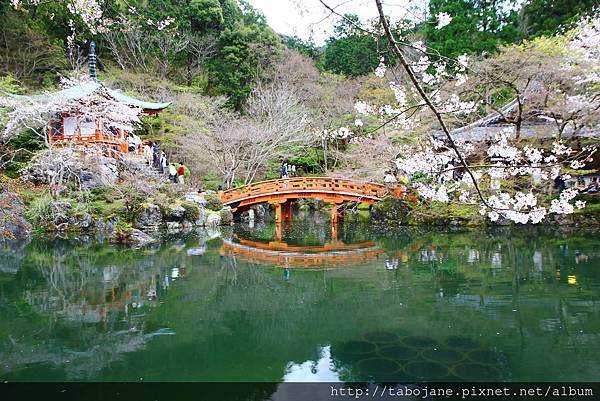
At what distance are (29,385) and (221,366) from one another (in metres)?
1.76

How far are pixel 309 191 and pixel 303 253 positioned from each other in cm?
534

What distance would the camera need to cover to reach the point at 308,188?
55.9 feet

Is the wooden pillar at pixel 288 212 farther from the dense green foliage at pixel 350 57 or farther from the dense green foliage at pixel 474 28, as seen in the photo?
the dense green foliage at pixel 350 57

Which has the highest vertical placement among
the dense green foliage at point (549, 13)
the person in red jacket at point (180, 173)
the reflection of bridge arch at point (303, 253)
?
the dense green foliage at point (549, 13)

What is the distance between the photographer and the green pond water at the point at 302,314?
4648mm

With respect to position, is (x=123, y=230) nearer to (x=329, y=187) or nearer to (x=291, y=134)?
(x=329, y=187)

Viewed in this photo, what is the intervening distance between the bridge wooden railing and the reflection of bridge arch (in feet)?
11.6

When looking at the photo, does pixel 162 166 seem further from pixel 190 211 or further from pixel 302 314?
pixel 302 314

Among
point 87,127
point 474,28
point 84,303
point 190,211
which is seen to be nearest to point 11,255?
point 84,303

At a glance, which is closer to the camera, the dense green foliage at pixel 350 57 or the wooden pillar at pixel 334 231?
the wooden pillar at pixel 334 231

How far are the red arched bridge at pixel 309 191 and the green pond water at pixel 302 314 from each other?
515cm

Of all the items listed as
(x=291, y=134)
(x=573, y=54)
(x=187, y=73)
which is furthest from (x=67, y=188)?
(x=573, y=54)

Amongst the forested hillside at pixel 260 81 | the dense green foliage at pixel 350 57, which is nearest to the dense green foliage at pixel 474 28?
the forested hillside at pixel 260 81

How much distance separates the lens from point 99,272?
30.5 ft
